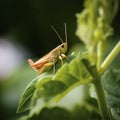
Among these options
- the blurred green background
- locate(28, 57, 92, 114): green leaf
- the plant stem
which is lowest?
the plant stem

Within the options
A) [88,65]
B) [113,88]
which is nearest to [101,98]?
[88,65]

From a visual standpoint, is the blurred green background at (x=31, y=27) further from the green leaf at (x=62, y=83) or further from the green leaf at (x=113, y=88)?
the green leaf at (x=62, y=83)

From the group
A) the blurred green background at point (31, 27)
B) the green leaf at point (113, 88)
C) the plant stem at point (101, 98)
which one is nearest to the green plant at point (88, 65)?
the plant stem at point (101, 98)

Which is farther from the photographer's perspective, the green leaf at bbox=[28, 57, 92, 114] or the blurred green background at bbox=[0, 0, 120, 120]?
the blurred green background at bbox=[0, 0, 120, 120]

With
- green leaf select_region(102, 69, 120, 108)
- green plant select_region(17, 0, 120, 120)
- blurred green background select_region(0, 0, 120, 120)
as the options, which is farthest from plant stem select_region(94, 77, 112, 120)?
blurred green background select_region(0, 0, 120, 120)

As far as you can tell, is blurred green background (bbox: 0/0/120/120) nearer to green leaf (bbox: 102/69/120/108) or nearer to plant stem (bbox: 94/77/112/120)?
green leaf (bbox: 102/69/120/108)

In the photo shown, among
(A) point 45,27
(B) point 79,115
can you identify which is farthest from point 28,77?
(B) point 79,115
